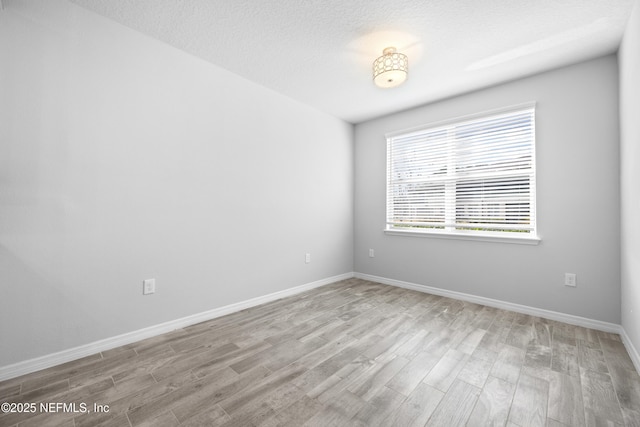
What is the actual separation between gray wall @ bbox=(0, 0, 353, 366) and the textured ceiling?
1.01 feet

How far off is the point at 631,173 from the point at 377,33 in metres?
2.12

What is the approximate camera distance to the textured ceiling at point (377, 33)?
1863 mm

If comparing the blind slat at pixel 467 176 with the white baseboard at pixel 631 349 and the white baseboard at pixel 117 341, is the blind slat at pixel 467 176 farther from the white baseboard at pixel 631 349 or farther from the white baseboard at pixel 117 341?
the white baseboard at pixel 117 341

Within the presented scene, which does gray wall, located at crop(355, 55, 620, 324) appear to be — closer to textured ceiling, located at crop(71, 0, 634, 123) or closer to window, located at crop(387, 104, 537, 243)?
window, located at crop(387, 104, 537, 243)

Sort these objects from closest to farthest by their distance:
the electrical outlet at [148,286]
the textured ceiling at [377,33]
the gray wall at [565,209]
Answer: the textured ceiling at [377,33] < the electrical outlet at [148,286] < the gray wall at [565,209]

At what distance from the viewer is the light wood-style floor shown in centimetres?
133

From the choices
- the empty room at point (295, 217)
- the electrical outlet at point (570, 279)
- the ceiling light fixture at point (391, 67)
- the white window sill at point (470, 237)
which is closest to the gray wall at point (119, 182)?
the empty room at point (295, 217)

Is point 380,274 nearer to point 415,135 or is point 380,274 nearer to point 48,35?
point 415,135

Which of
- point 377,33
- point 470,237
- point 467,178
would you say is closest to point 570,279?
point 470,237

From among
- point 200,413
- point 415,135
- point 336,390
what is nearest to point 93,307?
point 200,413

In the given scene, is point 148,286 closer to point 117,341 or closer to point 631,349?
point 117,341

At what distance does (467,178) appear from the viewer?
3.13 m

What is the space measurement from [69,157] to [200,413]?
1.86 meters

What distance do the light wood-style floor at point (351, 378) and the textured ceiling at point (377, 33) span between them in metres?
2.43
